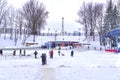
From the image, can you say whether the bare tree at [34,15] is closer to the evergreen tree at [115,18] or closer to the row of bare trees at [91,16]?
the row of bare trees at [91,16]

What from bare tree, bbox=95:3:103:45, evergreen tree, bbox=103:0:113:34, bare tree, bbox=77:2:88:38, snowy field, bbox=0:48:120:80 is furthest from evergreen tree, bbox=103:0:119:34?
snowy field, bbox=0:48:120:80

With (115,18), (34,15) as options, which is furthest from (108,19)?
(34,15)

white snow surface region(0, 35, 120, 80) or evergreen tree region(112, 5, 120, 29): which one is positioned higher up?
evergreen tree region(112, 5, 120, 29)

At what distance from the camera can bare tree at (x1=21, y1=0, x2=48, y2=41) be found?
88250mm

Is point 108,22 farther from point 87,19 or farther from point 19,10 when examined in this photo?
point 19,10

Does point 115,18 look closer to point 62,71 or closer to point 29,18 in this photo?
point 29,18

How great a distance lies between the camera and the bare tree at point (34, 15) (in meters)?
88.2

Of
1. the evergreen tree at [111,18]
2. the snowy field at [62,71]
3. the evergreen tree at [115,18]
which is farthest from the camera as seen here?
the evergreen tree at [111,18]

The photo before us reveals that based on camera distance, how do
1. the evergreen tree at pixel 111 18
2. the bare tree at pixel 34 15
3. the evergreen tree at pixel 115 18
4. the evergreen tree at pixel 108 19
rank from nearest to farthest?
the evergreen tree at pixel 115 18, the evergreen tree at pixel 111 18, the evergreen tree at pixel 108 19, the bare tree at pixel 34 15

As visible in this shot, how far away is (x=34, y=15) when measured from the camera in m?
88.4

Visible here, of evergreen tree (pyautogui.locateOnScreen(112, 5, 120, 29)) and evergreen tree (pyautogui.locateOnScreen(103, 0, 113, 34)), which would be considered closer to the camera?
evergreen tree (pyautogui.locateOnScreen(112, 5, 120, 29))

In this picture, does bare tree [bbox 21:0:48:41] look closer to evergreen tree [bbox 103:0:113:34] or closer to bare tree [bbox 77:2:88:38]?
bare tree [bbox 77:2:88:38]

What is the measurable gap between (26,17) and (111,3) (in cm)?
2287

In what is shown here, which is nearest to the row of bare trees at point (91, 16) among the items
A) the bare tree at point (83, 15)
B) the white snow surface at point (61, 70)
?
the bare tree at point (83, 15)
